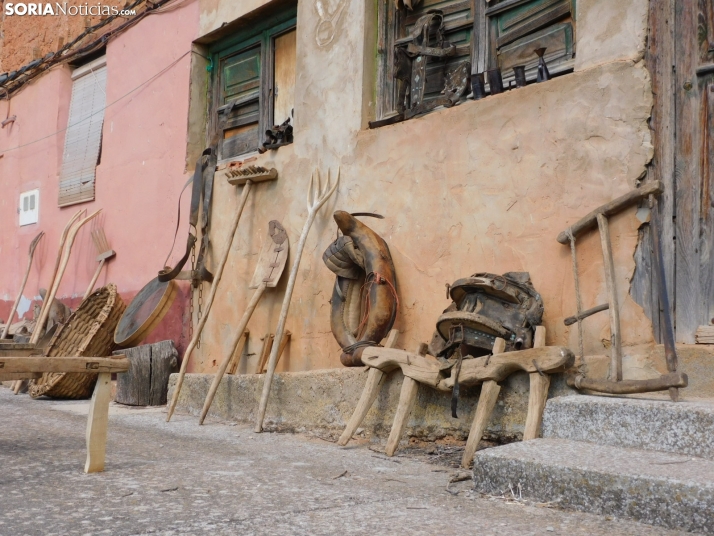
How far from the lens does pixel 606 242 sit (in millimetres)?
3344

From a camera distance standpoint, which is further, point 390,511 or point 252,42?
point 252,42

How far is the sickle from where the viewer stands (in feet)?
14.0

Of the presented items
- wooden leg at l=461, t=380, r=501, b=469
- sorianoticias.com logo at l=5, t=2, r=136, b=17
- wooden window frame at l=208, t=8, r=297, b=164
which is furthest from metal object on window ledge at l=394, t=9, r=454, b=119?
sorianoticias.com logo at l=5, t=2, r=136, b=17

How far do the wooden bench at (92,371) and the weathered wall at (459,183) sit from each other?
1.87 m

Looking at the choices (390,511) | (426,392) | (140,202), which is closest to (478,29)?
(426,392)

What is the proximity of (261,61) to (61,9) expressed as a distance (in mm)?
4188

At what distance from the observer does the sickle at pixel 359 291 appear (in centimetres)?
426

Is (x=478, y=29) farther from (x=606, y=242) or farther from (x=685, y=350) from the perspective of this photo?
(x=685, y=350)

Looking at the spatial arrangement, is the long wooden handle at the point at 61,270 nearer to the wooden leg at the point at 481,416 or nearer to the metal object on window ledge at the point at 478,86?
the metal object on window ledge at the point at 478,86

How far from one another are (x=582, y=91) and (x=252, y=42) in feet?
11.5

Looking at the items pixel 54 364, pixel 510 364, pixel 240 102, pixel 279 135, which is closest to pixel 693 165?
pixel 510 364

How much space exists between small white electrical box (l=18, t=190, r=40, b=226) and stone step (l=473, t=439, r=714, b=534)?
25.3 feet

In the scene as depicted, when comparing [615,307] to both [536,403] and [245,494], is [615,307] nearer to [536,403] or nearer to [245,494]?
[536,403]

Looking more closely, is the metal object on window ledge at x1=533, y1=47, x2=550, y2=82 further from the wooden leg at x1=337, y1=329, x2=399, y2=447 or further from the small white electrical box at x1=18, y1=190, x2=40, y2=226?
the small white electrical box at x1=18, y1=190, x2=40, y2=226
